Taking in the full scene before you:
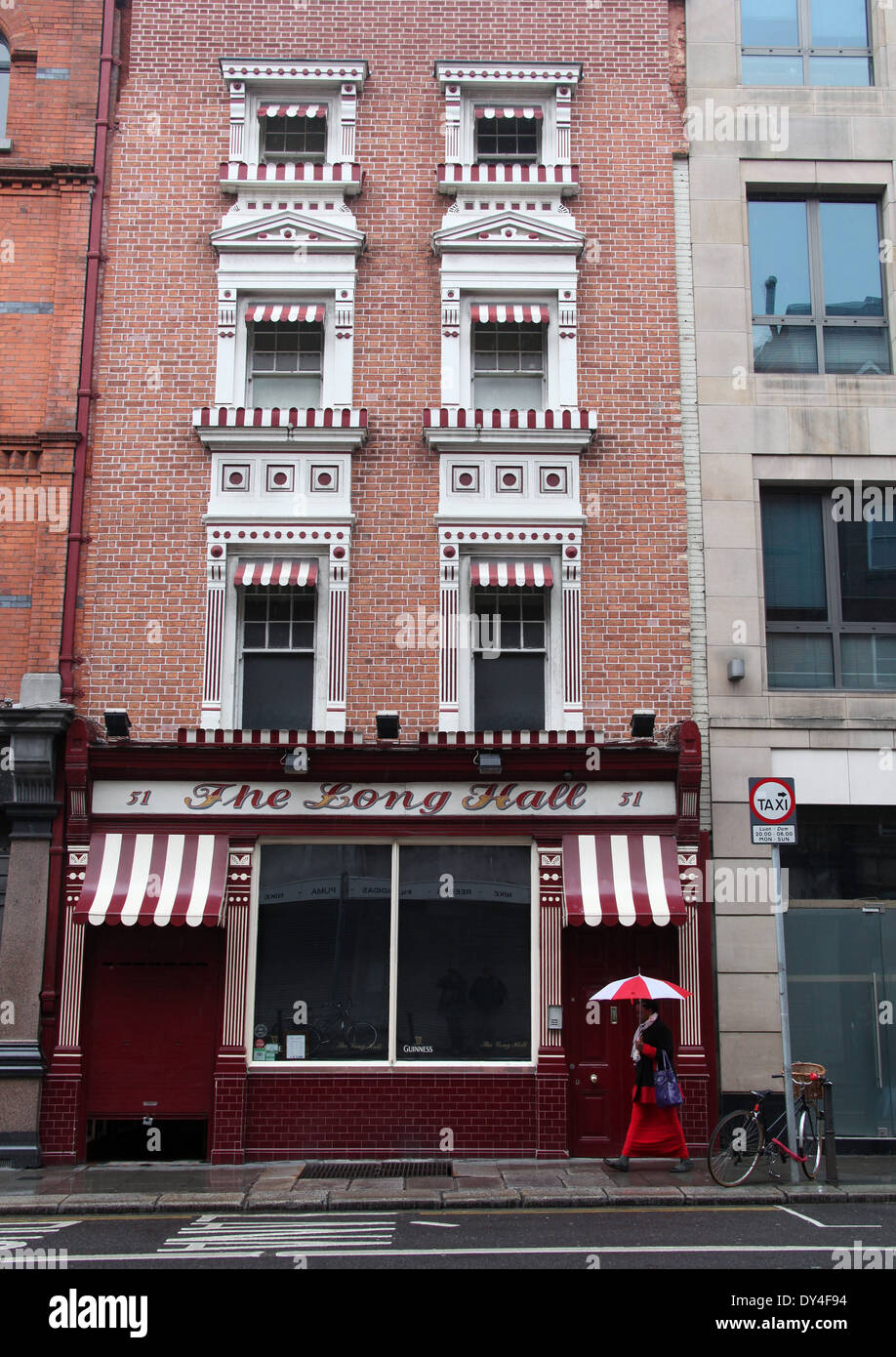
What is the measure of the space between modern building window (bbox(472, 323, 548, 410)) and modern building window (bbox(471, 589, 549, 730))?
2.63 m

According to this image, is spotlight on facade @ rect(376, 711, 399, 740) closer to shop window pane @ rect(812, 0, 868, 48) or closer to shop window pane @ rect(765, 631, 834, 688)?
shop window pane @ rect(765, 631, 834, 688)

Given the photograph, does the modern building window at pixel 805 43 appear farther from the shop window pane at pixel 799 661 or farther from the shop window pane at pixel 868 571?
the shop window pane at pixel 799 661

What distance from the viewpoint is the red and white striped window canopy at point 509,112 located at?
17.1 meters

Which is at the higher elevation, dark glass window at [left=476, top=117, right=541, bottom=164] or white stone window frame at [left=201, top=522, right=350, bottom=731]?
dark glass window at [left=476, top=117, right=541, bottom=164]

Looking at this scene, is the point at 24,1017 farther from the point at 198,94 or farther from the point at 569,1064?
the point at 198,94

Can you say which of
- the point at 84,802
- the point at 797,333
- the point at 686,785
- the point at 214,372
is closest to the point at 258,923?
the point at 84,802

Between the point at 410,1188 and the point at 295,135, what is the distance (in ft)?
44.9

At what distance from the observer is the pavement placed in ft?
39.1

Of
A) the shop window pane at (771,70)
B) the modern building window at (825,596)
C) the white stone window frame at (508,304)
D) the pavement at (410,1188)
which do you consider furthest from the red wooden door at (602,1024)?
the shop window pane at (771,70)

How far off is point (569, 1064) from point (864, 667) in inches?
248

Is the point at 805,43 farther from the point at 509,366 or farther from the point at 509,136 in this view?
the point at 509,366

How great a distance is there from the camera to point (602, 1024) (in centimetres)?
1495

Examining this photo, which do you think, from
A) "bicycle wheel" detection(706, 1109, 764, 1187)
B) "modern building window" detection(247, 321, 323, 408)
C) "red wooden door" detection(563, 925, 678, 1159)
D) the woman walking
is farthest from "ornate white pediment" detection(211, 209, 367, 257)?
"bicycle wheel" detection(706, 1109, 764, 1187)

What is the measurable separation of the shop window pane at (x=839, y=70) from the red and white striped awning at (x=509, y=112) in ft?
12.9
